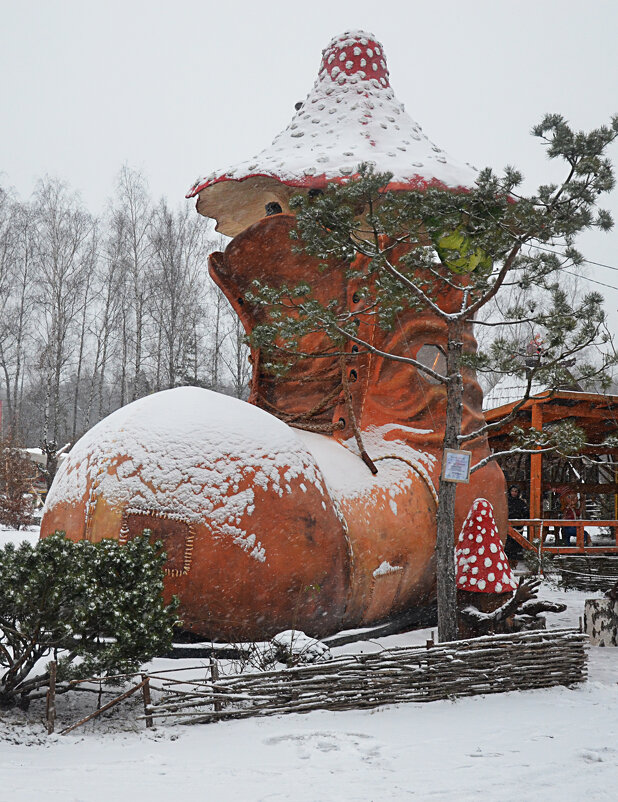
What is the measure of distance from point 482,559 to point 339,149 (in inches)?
128

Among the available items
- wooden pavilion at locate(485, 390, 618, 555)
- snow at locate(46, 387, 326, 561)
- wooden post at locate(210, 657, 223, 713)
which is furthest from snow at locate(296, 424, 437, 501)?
wooden pavilion at locate(485, 390, 618, 555)

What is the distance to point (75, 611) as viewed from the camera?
352 cm

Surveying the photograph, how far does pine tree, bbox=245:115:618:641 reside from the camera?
500cm

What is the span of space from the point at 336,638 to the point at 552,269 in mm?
2724

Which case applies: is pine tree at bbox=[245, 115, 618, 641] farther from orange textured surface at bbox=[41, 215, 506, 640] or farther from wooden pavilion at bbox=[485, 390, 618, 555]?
wooden pavilion at bbox=[485, 390, 618, 555]

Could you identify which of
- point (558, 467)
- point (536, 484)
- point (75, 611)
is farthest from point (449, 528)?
point (558, 467)

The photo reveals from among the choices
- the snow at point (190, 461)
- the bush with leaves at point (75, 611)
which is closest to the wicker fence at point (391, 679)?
the bush with leaves at point (75, 611)

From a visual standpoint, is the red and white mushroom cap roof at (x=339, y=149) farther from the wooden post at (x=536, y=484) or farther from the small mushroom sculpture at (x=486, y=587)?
the wooden post at (x=536, y=484)

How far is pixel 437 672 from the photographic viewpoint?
435 cm

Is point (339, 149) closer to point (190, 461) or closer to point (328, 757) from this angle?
point (190, 461)

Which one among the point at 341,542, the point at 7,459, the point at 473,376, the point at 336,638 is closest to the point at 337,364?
the point at 473,376

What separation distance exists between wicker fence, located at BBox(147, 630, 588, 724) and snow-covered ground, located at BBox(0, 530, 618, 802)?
0.08m

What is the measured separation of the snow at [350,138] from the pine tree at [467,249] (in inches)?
12.3

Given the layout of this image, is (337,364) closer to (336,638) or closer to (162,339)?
(336,638)
